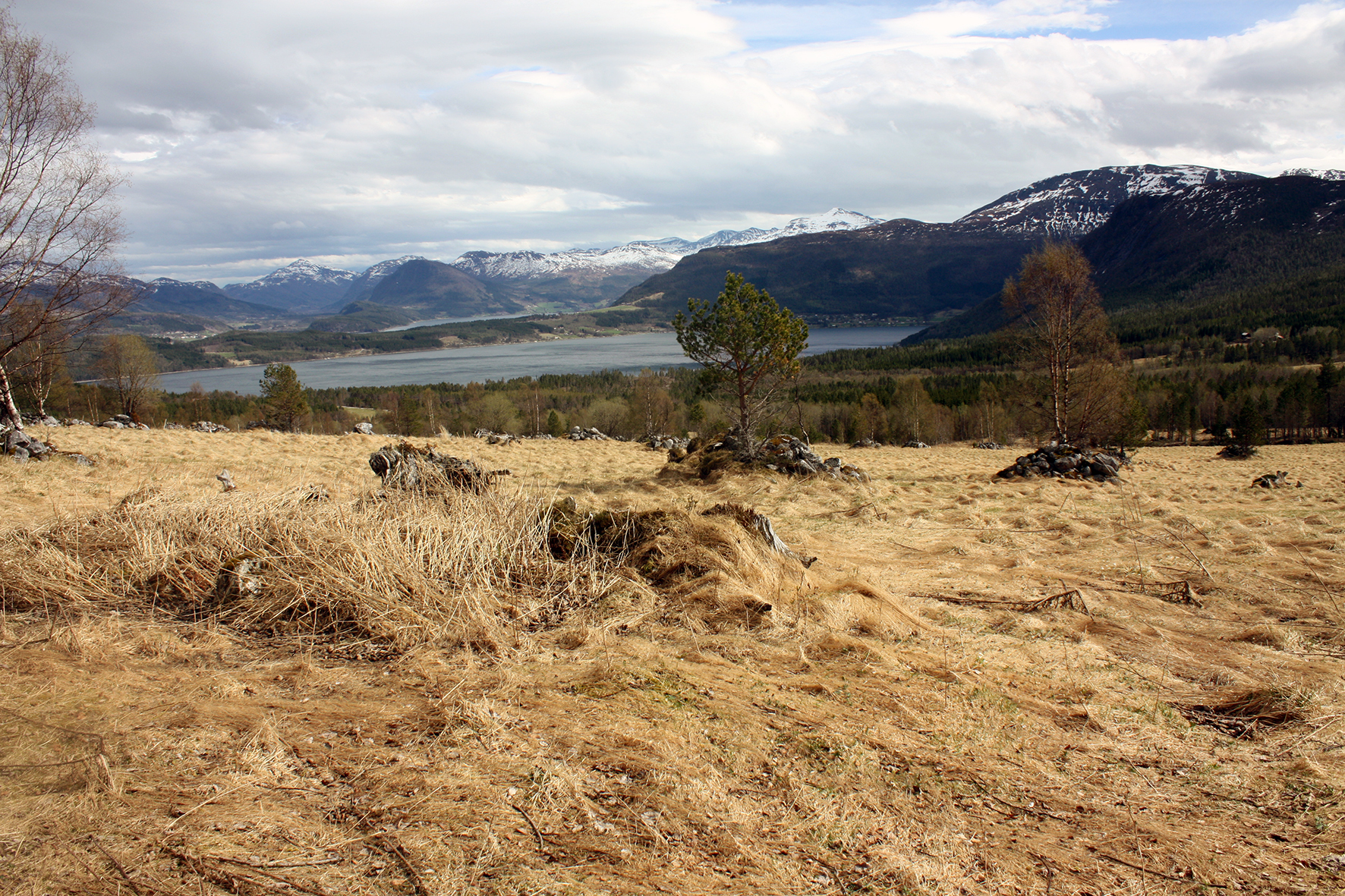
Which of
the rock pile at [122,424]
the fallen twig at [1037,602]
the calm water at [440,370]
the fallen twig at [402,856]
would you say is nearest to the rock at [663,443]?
the rock pile at [122,424]

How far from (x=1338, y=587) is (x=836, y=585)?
16.5 feet

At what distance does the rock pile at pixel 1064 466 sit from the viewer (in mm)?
17312

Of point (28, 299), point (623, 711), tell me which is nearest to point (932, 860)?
point (623, 711)

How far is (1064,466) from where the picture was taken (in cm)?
1755

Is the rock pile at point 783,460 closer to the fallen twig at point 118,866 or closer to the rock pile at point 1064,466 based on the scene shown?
the rock pile at point 1064,466

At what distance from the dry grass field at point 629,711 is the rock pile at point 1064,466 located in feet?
33.3

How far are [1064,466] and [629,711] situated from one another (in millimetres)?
18179

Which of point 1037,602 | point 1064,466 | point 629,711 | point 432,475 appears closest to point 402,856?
point 629,711

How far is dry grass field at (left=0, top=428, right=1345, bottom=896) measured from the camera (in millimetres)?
2436

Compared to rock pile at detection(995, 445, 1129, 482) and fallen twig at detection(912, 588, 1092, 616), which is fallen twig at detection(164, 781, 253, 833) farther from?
rock pile at detection(995, 445, 1129, 482)

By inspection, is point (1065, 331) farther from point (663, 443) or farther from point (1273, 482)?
point (663, 443)

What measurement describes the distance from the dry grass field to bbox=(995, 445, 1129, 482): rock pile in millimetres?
10140

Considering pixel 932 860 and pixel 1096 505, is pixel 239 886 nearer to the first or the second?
pixel 932 860

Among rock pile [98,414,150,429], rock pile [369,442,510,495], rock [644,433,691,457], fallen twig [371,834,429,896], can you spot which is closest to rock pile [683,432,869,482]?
rock [644,433,691,457]
